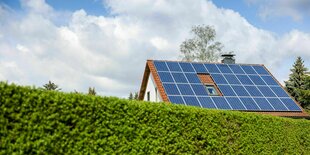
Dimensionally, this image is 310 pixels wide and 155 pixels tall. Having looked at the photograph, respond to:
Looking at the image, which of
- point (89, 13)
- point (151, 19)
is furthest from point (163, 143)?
point (151, 19)

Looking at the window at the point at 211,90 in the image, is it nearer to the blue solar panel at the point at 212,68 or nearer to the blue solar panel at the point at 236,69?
the blue solar panel at the point at 212,68

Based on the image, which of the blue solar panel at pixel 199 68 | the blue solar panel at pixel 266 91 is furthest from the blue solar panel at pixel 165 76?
the blue solar panel at pixel 266 91

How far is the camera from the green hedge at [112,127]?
6.52 meters

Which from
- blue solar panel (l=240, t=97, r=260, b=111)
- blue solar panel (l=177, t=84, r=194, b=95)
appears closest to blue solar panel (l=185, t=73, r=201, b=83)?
blue solar panel (l=177, t=84, r=194, b=95)

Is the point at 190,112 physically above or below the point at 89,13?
below

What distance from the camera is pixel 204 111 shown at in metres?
10.9

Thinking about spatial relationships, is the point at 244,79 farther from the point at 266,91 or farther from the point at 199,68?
the point at 199,68

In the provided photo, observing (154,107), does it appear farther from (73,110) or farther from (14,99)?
(14,99)

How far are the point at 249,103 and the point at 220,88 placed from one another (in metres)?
2.02

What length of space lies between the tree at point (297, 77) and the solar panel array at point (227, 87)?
62.0ft

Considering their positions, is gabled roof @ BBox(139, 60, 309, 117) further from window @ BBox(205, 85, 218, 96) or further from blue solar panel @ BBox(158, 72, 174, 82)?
window @ BBox(205, 85, 218, 96)

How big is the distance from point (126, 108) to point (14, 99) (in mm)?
2728

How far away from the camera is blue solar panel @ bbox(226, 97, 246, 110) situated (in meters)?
20.3

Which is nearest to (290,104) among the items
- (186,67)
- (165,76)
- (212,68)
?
(212,68)
